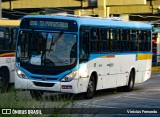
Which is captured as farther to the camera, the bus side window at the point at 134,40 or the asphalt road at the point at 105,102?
the bus side window at the point at 134,40

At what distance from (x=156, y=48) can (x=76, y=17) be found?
114ft

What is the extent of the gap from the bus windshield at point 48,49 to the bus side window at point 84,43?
0.37m

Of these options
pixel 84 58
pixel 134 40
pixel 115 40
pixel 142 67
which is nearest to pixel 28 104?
pixel 84 58

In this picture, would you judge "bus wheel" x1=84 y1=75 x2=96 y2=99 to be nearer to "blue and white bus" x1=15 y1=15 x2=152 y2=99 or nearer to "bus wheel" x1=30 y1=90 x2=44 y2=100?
"blue and white bus" x1=15 y1=15 x2=152 y2=99

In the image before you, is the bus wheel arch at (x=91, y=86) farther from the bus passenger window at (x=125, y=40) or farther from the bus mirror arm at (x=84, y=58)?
the bus passenger window at (x=125, y=40)

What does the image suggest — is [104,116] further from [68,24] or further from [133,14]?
[133,14]

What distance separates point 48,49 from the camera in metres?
19.1

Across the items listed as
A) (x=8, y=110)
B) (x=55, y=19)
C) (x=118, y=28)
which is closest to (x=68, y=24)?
(x=55, y=19)

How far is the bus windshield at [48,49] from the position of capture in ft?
62.0

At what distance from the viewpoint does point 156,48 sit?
53781 mm

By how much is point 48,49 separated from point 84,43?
4.25ft

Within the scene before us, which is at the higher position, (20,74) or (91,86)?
(20,74)

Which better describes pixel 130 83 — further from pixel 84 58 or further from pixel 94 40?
pixel 84 58

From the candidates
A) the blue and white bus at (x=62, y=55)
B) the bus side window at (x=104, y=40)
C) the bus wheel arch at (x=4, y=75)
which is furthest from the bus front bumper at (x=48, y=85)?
the bus wheel arch at (x=4, y=75)
